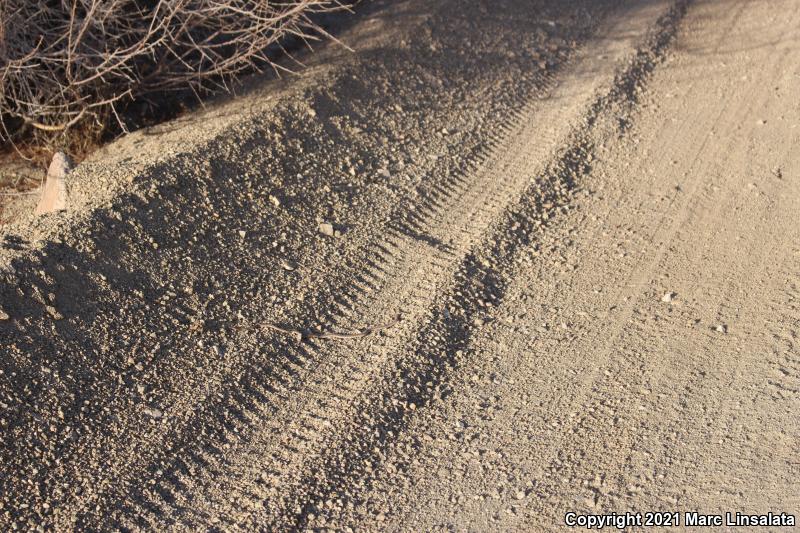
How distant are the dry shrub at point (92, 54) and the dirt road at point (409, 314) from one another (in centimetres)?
42

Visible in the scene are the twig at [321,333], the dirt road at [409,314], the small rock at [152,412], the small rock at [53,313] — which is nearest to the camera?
the dirt road at [409,314]

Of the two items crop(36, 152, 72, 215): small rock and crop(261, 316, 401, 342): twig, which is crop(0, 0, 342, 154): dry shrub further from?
crop(261, 316, 401, 342): twig

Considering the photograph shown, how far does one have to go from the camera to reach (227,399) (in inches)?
163

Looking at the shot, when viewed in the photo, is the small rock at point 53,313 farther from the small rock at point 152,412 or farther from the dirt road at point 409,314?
the small rock at point 152,412

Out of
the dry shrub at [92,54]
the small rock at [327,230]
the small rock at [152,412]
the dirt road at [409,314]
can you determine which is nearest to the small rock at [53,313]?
the dirt road at [409,314]

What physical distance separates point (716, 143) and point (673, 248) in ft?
4.92

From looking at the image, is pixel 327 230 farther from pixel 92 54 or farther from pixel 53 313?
pixel 92 54

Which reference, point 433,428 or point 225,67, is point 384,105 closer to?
point 225,67

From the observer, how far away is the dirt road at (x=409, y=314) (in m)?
3.71

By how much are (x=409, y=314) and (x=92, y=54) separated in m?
2.67

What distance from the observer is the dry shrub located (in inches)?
211

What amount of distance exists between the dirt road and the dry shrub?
0.42m

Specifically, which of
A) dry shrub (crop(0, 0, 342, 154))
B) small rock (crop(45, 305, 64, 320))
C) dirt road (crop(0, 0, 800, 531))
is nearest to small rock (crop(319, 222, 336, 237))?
dirt road (crop(0, 0, 800, 531))

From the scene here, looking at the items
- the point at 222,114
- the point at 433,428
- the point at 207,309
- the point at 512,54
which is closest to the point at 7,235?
the point at 207,309
